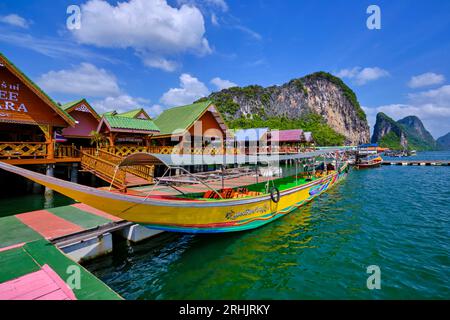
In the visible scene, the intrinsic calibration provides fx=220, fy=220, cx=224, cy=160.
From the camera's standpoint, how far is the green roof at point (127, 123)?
16.9 metres

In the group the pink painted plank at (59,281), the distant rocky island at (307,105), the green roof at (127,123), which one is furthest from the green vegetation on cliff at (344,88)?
the pink painted plank at (59,281)

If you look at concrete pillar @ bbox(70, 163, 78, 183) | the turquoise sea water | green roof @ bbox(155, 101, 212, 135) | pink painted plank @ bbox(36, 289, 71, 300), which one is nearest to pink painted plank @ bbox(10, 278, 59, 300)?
pink painted plank @ bbox(36, 289, 71, 300)

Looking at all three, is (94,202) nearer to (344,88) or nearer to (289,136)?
(289,136)

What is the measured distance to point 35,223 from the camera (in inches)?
298

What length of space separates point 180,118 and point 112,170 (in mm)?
11247

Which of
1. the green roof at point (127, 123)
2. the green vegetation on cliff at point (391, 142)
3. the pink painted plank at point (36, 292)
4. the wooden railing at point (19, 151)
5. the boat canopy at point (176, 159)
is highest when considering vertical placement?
the green vegetation on cliff at point (391, 142)

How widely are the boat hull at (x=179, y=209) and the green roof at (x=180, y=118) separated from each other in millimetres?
13231

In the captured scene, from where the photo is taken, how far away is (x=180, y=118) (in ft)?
75.9

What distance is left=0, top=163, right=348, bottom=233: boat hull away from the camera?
516 centimetres

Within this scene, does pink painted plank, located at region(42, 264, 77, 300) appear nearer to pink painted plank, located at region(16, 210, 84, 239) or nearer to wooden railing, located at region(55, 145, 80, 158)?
pink painted plank, located at region(16, 210, 84, 239)

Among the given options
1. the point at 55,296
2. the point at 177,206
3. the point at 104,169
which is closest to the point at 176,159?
the point at 177,206

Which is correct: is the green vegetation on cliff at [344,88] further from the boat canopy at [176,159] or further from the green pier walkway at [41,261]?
the green pier walkway at [41,261]

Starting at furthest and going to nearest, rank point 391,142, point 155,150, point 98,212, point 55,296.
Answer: point 391,142
point 155,150
point 98,212
point 55,296
